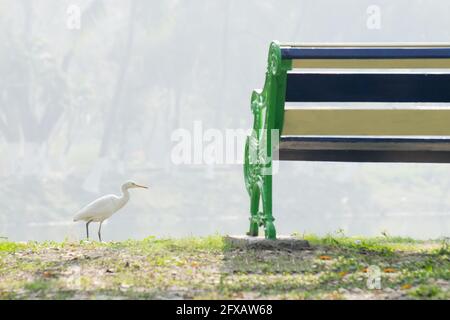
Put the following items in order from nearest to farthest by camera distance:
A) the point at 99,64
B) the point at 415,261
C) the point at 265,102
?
the point at 415,261 → the point at 265,102 → the point at 99,64

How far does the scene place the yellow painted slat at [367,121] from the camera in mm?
6594

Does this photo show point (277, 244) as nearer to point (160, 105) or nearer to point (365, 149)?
point (365, 149)

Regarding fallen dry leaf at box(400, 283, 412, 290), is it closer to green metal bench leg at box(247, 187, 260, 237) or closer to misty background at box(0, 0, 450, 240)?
green metal bench leg at box(247, 187, 260, 237)

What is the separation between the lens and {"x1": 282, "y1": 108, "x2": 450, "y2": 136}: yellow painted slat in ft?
21.6

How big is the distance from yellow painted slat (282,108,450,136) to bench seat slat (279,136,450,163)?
0.61ft

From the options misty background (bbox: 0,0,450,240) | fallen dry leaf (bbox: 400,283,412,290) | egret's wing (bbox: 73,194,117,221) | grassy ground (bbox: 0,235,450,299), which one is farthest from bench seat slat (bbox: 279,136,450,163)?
misty background (bbox: 0,0,450,240)

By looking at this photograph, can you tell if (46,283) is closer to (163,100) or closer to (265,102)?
(265,102)

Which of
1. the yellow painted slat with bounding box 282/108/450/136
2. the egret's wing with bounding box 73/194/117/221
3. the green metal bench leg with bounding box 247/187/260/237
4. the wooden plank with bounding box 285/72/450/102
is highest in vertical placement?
the wooden plank with bounding box 285/72/450/102

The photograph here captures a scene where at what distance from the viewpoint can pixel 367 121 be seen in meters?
6.65

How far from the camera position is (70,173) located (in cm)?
4991

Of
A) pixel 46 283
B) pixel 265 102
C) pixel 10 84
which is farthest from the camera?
pixel 10 84

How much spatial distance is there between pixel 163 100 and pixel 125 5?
890 cm
